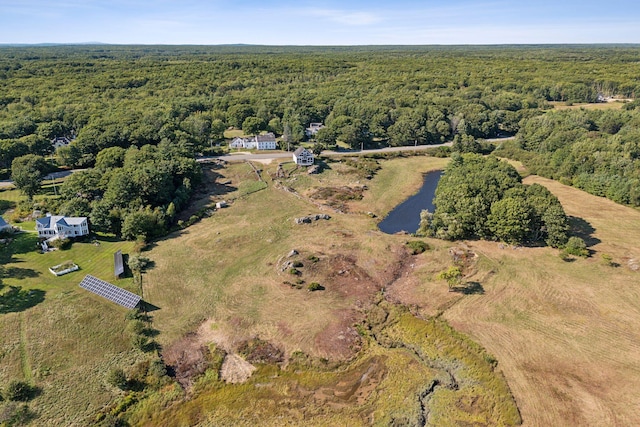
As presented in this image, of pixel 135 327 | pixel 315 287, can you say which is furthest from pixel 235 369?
pixel 315 287

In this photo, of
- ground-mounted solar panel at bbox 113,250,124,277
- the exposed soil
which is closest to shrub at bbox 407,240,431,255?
the exposed soil

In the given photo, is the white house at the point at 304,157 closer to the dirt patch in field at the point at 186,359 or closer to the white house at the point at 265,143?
the white house at the point at 265,143

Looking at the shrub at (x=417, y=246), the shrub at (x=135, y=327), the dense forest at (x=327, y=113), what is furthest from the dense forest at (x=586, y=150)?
the shrub at (x=135, y=327)

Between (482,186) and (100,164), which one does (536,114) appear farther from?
(100,164)

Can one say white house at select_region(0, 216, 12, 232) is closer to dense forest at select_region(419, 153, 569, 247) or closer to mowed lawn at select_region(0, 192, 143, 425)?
mowed lawn at select_region(0, 192, 143, 425)

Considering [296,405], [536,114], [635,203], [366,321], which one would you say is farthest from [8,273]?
[536,114]

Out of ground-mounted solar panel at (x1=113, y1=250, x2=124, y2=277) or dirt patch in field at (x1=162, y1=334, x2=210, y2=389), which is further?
ground-mounted solar panel at (x1=113, y1=250, x2=124, y2=277)
